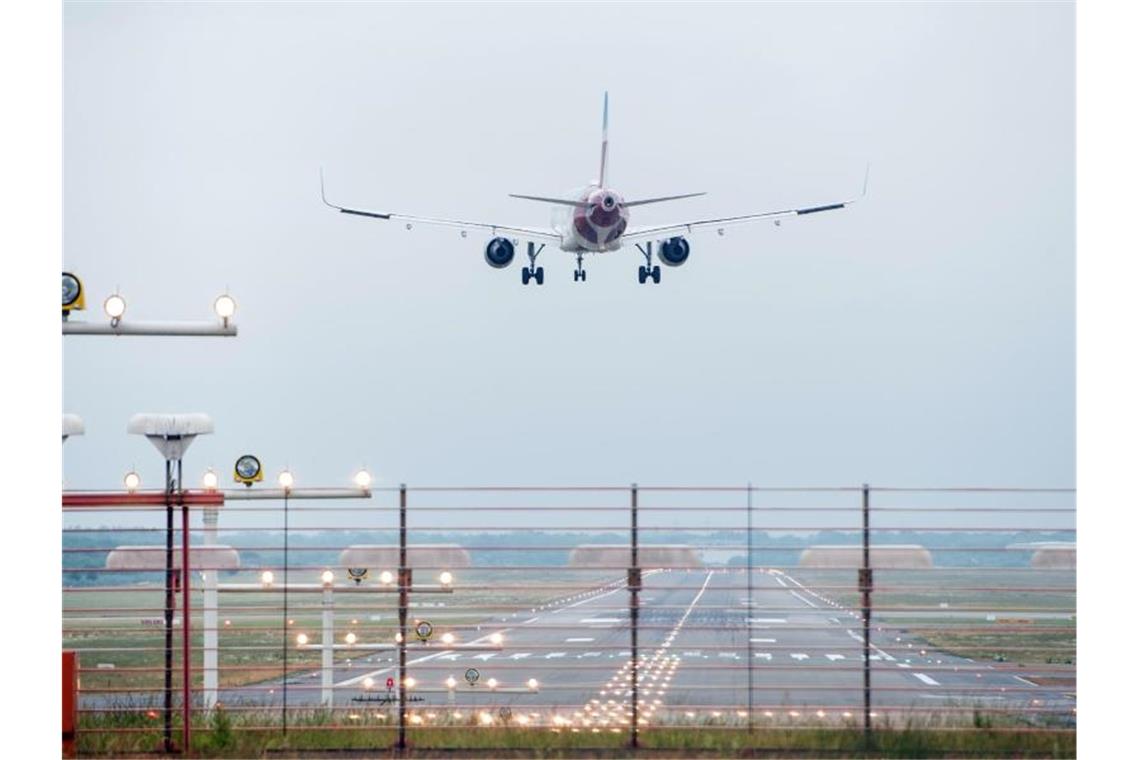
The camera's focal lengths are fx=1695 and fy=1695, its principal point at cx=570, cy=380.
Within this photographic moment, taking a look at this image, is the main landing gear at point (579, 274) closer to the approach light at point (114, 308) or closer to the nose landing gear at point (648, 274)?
the nose landing gear at point (648, 274)

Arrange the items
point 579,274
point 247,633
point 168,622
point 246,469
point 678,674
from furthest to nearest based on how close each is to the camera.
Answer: point 678,674
point 579,274
point 247,633
point 246,469
point 168,622

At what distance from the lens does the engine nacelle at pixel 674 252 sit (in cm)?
Result: 2775

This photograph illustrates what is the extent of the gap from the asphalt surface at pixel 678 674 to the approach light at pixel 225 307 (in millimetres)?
2133

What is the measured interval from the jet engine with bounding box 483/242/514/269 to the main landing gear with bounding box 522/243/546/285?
3.21 feet

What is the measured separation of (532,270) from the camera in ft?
95.8

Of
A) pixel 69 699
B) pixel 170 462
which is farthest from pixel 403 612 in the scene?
pixel 69 699

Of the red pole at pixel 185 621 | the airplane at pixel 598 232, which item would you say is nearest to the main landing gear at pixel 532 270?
the airplane at pixel 598 232

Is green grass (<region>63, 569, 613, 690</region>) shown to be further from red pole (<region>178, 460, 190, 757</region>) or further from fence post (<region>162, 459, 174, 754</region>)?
red pole (<region>178, 460, 190, 757</region>)

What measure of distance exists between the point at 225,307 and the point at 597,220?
1826 cm

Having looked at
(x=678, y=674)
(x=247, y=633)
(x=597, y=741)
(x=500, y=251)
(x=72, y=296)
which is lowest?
(x=678, y=674)

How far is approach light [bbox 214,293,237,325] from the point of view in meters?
9.03

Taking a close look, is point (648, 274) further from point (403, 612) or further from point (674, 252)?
point (403, 612)

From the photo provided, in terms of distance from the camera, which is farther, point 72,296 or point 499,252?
point 499,252
